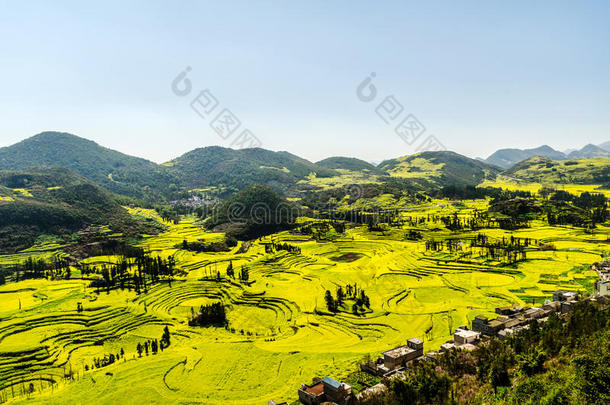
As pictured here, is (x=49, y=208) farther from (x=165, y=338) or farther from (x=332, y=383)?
(x=332, y=383)

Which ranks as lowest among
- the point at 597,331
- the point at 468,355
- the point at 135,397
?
the point at 135,397

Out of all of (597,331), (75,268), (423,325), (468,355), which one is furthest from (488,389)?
(75,268)

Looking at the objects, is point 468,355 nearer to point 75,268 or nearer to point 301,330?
point 301,330

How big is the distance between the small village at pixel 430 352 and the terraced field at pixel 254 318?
2.65 metres

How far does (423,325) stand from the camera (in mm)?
39812

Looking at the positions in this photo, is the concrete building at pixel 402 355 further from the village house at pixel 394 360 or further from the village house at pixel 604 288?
the village house at pixel 604 288

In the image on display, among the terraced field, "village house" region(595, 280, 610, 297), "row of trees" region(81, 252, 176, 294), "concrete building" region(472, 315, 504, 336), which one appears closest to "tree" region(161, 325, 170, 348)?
the terraced field

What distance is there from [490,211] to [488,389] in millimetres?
99560

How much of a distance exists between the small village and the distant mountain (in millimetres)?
90868

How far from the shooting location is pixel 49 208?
9725 centimetres

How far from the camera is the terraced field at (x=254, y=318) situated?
3092 cm

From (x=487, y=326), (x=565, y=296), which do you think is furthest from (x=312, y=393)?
(x=565, y=296)

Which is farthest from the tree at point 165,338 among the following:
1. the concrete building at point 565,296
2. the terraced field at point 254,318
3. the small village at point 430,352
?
the concrete building at point 565,296

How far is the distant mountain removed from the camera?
286 ft
